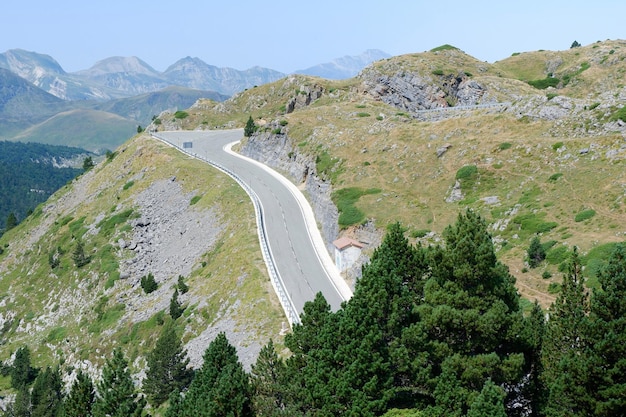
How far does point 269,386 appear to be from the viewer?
2434 centimetres

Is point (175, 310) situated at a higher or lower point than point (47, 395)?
higher

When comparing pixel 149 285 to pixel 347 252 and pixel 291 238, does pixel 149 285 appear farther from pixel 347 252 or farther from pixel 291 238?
pixel 347 252

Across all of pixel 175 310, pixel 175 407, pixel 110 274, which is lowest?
pixel 110 274

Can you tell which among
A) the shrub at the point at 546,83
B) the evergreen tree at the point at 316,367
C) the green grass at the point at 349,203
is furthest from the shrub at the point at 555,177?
the shrub at the point at 546,83

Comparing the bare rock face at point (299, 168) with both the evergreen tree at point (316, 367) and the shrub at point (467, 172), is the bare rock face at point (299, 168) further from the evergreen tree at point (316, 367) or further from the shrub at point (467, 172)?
the evergreen tree at point (316, 367)

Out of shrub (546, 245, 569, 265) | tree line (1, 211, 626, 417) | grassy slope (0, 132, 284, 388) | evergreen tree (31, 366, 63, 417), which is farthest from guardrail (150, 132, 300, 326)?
evergreen tree (31, 366, 63, 417)

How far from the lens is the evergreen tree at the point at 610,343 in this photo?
18281 millimetres

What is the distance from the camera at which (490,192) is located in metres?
51.8

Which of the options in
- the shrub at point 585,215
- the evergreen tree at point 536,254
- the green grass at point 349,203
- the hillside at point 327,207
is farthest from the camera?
the green grass at point 349,203

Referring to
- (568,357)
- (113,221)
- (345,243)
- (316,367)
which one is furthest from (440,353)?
(113,221)

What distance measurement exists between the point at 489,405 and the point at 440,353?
491cm

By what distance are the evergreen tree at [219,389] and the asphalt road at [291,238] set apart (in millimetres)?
16300

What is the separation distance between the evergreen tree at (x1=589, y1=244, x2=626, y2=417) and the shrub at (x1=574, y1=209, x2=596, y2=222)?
Answer: 75.7 ft

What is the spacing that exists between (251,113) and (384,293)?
361ft
